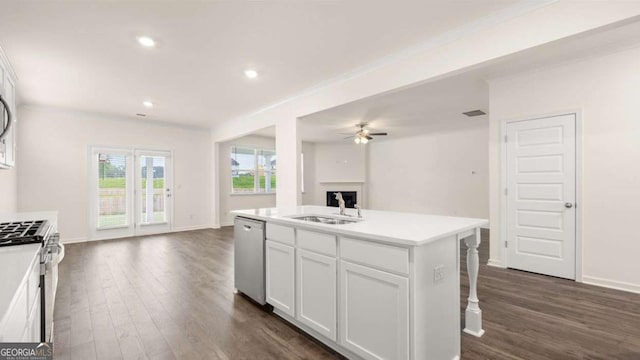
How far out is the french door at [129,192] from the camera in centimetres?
597

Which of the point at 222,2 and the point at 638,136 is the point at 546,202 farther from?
the point at 222,2

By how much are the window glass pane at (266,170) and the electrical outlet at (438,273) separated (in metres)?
7.18

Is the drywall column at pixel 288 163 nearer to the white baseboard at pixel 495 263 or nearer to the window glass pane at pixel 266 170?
the white baseboard at pixel 495 263

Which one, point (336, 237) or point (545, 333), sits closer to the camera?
point (336, 237)

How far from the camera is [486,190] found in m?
6.65

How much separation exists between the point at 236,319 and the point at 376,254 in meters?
1.56

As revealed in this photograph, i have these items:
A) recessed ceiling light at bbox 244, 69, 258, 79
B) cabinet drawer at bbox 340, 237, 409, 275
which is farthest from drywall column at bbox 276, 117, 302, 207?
cabinet drawer at bbox 340, 237, 409, 275

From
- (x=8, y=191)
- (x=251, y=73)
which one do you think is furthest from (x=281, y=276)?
(x=8, y=191)

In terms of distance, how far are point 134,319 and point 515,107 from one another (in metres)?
4.95

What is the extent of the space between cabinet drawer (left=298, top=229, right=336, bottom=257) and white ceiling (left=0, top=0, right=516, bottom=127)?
1865mm

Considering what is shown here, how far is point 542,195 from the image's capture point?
3.63 meters

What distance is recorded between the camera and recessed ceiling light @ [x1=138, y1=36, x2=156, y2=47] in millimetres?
2846

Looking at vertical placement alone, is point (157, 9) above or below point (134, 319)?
above

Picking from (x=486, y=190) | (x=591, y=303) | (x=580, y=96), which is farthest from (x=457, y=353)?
(x=486, y=190)
